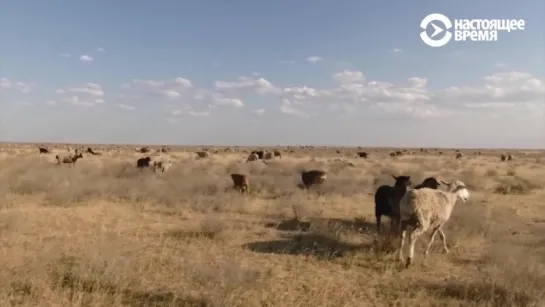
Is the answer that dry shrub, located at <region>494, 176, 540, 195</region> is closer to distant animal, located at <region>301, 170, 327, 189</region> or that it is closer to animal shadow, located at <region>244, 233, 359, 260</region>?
distant animal, located at <region>301, 170, 327, 189</region>

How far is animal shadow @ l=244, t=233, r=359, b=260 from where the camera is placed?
9650 millimetres

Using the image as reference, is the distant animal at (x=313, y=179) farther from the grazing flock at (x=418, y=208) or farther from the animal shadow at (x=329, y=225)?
the grazing flock at (x=418, y=208)

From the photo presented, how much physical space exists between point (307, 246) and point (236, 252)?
1.52 metres

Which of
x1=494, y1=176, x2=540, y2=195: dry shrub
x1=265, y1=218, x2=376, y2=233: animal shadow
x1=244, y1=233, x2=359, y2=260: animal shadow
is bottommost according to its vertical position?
x1=244, y1=233, x2=359, y2=260: animal shadow

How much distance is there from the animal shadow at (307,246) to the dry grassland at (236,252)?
23 millimetres

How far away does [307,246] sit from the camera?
10203 millimetres

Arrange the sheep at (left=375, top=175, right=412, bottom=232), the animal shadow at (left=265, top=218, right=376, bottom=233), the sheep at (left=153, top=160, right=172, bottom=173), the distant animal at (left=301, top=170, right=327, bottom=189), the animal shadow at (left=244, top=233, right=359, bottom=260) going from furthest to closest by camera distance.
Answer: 1. the sheep at (left=153, top=160, right=172, bottom=173)
2. the distant animal at (left=301, top=170, right=327, bottom=189)
3. the animal shadow at (left=265, top=218, right=376, bottom=233)
4. the sheep at (left=375, top=175, right=412, bottom=232)
5. the animal shadow at (left=244, top=233, right=359, bottom=260)

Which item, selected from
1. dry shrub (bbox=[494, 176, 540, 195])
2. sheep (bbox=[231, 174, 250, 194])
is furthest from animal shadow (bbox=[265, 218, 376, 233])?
dry shrub (bbox=[494, 176, 540, 195])

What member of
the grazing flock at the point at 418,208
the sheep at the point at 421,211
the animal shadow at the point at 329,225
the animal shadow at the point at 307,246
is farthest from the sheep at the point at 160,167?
the sheep at the point at 421,211

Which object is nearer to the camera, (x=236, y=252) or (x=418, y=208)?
(x=418, y=208)

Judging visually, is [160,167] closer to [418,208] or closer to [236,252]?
[236,252]

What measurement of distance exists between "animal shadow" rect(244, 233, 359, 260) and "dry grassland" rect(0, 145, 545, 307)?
23 mm

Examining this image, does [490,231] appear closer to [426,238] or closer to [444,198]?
[426,238]

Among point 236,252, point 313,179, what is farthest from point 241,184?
point 236,252
